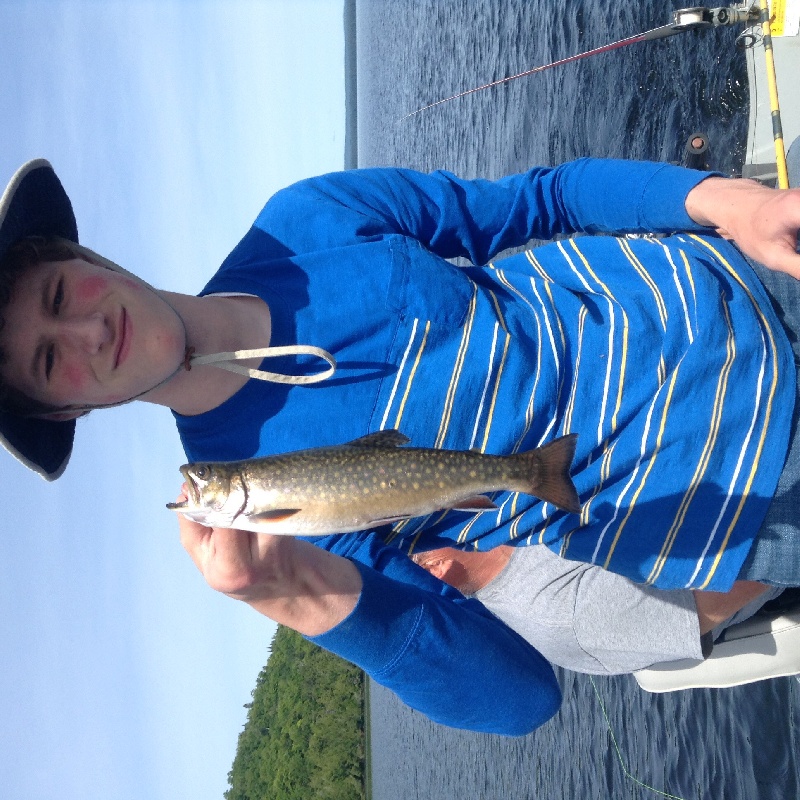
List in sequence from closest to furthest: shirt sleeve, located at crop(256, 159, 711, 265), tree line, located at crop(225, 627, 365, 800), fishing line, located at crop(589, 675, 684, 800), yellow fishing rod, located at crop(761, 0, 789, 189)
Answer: shirt sleeve, located at crop(256, 159, 711, 265) < yellow fishing rod, located at crop(761, 0, 789, 189) < fishing line, located at crop(589, 675, 684, 800) < tree line, located at crop(225, 627, 365, 800)

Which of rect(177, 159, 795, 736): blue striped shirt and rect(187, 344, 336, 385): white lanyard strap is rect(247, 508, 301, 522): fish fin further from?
rect(187, 344, 336, 385): white lanyard strap

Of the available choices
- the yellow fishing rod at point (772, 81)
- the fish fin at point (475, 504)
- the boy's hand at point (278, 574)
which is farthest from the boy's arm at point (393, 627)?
the yellow fishing rod at point (772, 81)

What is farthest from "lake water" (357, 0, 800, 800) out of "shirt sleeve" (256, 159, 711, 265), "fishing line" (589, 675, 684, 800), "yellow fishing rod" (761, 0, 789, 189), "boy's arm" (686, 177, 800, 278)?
"boy's arm" (686, 177, 800, 278)

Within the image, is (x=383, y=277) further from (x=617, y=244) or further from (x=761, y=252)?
(x=761, y=252)

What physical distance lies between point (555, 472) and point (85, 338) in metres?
1.90

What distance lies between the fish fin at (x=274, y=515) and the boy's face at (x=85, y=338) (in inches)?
27.7

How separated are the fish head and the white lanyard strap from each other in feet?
1.25

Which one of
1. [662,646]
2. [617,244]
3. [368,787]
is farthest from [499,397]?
[368,787]

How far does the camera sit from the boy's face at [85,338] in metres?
2.83

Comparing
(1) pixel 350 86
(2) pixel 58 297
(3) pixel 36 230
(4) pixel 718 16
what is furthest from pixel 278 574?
(1) pixel 350 86

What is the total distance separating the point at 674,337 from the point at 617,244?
58 centimetres

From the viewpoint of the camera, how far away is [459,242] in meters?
3.58

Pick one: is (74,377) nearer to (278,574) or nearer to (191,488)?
(191,488)

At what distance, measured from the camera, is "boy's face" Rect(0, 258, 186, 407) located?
283 centimetres
